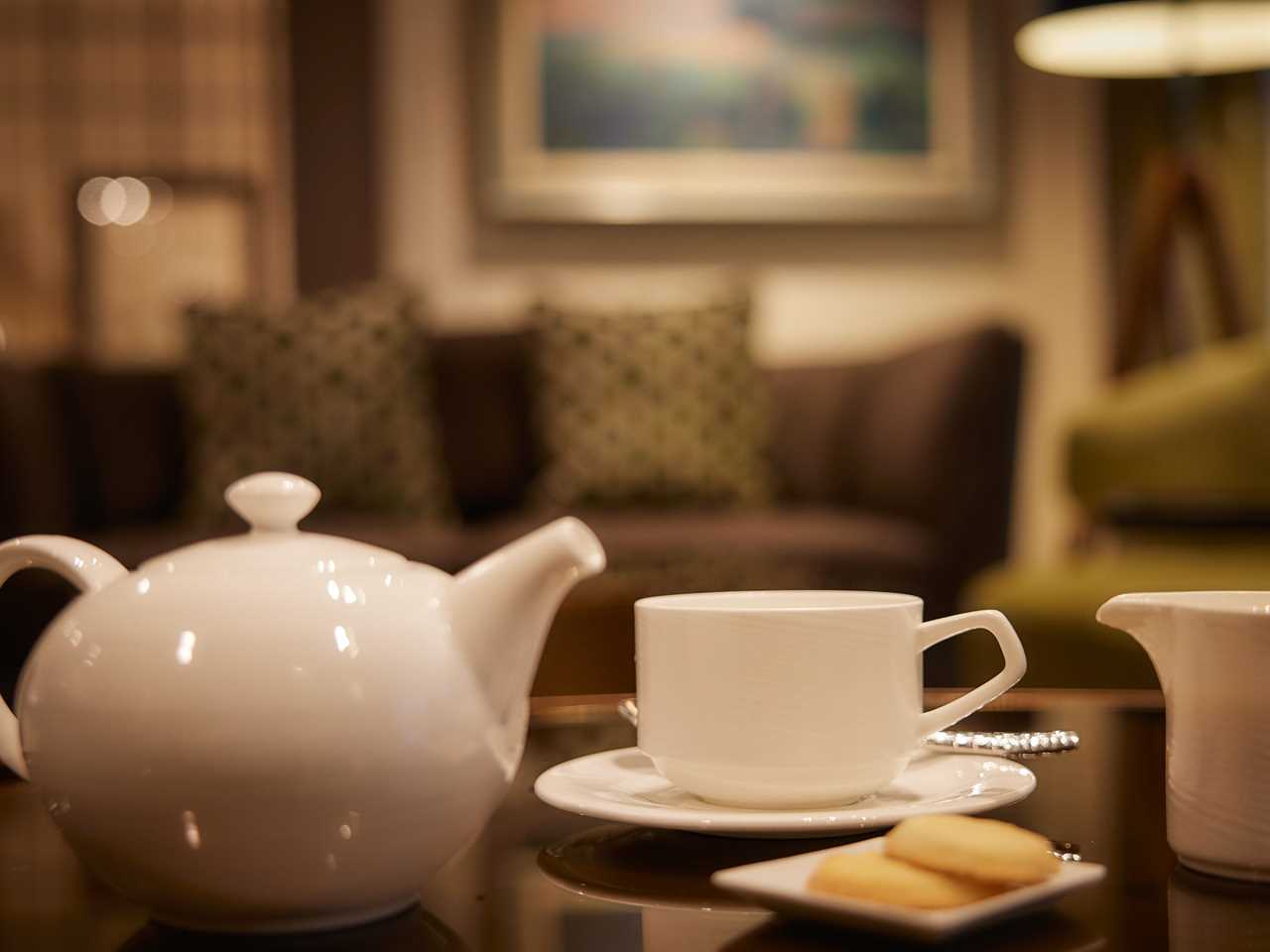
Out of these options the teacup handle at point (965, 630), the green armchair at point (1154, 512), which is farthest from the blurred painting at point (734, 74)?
the teacup handle at point (965, 630)

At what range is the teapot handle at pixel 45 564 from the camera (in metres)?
0.57

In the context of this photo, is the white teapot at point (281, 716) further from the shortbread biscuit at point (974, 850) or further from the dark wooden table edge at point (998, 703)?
the dark wooden table edge at point (998, 703)

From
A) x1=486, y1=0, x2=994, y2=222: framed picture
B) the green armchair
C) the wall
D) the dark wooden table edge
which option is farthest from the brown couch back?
the dark wooden table edge

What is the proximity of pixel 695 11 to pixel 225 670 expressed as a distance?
3.41m

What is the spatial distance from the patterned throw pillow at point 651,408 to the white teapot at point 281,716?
2291 millimetres

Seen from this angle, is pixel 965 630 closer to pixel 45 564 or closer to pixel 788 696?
pixel 788 696

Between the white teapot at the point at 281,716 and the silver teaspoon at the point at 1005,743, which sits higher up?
the white teapot at the point at 281,716

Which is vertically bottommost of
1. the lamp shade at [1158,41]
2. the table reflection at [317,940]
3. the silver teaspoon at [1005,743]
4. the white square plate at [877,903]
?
the silver teaspoon at [1005,743]

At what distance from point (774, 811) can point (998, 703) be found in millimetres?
504

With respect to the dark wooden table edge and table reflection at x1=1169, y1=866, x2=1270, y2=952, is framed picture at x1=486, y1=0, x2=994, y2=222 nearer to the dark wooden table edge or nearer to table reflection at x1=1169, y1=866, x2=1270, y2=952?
the dark wooden table edge

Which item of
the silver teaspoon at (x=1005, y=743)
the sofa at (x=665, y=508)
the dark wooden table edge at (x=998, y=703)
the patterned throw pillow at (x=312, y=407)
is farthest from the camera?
the patterned throw pillow at (x=312, y=407)

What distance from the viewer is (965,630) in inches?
24.7

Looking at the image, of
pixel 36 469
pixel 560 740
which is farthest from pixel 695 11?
pixel 560 740

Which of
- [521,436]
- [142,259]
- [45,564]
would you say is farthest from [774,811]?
[142,259]
